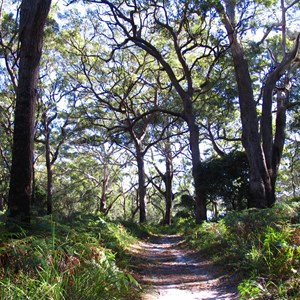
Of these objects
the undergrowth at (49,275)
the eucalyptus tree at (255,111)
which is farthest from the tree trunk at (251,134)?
the undergrowth at (49,275)

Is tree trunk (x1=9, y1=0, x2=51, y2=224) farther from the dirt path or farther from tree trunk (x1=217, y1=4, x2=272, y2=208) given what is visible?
tree trunk (x1=217, y1=4, x2=272, y2=208)

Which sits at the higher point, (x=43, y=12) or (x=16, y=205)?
(x=43, y=12)

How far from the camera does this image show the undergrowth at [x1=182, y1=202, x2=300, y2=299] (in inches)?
174

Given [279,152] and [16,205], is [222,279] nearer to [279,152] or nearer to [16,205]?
[16,205]

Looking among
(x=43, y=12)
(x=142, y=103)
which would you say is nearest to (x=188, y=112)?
(x=142, y=103)

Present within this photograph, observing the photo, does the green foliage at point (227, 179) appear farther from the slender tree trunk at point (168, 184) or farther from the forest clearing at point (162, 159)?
the slender tree trunk at point (168, 184)

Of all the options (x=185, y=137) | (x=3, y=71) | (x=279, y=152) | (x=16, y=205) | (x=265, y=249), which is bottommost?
(x=265, y=249)

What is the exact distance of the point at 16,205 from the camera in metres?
6.96

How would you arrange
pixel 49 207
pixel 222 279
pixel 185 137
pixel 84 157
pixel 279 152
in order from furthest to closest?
1. pixel 84 157
2. pixel 185 137
3. pixel 49 207
4. pixel 279 152
5. pixel 222 279

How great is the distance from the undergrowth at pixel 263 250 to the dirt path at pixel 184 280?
1.10 ft

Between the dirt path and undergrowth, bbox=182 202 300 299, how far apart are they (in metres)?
0.34

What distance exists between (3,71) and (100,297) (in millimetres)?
20585

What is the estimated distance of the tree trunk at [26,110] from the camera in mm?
6977

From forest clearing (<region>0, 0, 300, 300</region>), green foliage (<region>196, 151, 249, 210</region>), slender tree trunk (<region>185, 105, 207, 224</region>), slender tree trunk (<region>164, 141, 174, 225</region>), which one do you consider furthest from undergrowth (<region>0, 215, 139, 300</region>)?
slender tree trunk (<region>164, 141, 174, 225</region>)
